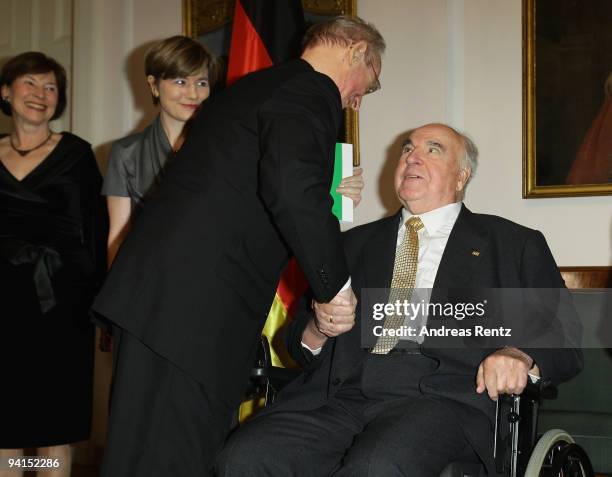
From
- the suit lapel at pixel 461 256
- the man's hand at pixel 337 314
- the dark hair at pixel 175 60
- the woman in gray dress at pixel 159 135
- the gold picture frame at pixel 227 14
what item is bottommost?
the man's hand at pixel 337 314

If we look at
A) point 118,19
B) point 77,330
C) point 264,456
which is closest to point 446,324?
point 264,456

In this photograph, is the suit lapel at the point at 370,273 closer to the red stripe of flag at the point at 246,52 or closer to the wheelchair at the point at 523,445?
the wheelchair at the point at 523,445

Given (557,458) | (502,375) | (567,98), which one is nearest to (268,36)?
(567,98)

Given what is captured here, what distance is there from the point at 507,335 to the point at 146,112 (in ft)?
10.3

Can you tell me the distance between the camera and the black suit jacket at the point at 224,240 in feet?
6.88

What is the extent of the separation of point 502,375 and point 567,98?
1997 millimetres

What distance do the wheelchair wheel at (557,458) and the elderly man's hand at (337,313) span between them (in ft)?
2.08

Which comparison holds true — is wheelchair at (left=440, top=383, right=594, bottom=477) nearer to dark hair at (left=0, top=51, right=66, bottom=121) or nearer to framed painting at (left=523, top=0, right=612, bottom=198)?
framed painting at (left=523, top=0, right=612, bottom=198)

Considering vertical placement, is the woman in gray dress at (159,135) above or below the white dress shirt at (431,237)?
above

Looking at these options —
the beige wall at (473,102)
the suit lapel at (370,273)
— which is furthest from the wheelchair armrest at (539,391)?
the beige wall at (473,102)

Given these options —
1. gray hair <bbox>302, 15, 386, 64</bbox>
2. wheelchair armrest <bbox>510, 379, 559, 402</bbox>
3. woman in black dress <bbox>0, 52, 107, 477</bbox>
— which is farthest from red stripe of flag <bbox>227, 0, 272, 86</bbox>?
wheelchair armrest <bbox>510, 379, 559, 402</bbox>

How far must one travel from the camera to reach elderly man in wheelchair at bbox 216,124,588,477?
89.0 inches

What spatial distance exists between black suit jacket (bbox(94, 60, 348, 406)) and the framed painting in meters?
1.94

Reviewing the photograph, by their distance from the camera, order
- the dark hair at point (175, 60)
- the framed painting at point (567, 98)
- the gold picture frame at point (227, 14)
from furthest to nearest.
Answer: the gold picture frame at point (227, 14)
the framed painting at point (567, 98)
the dark hair at point (175, 60)
